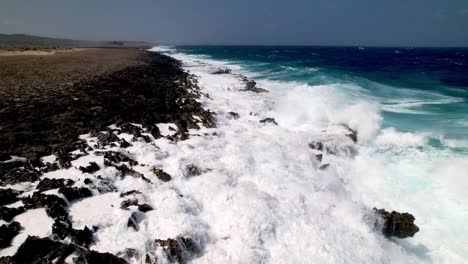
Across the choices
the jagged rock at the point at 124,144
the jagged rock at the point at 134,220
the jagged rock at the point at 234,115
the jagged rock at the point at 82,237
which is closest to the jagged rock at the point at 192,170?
the jagged rock at the point at 124,144

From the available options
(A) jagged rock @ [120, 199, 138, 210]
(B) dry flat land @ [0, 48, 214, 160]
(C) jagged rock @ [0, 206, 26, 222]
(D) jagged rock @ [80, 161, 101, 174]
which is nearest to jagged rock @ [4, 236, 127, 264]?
(C) jagged rock @ [0, 206, 26, 222]

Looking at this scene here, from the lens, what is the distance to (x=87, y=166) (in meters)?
10.7

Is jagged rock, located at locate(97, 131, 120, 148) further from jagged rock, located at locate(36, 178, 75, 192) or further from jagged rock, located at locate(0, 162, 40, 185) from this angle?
jagged rock, located at locate(36, 178, 75, 192)

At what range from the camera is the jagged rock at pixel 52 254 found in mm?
6742

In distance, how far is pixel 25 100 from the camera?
1831cm

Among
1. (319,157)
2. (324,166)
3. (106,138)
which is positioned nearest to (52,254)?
(106,138)

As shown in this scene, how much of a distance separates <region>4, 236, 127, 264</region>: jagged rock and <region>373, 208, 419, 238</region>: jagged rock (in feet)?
22.2

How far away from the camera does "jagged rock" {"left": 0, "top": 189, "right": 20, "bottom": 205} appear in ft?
28.4

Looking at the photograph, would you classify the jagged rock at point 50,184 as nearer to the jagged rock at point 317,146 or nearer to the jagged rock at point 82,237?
the jagged rock at point 82,237

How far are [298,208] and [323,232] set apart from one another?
1107 millimetres

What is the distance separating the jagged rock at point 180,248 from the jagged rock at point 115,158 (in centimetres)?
440

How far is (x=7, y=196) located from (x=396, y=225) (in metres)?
9.99

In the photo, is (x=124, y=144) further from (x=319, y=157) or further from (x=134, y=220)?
(x=319, y=157)

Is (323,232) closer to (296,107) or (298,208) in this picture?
(298,208)
